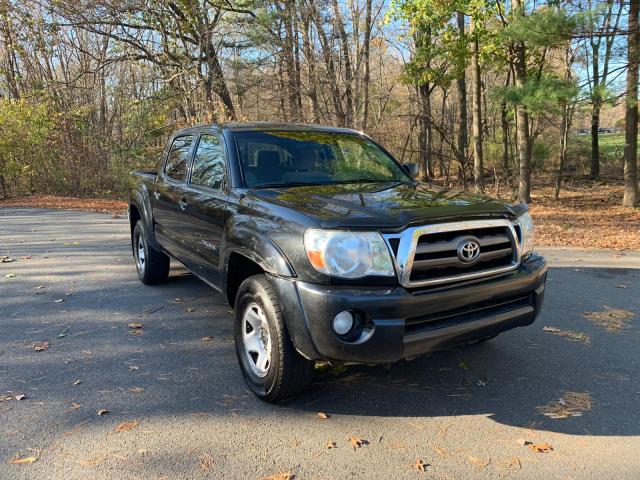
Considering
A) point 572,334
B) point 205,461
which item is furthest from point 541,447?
point 572,334

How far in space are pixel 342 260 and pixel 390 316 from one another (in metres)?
0.40

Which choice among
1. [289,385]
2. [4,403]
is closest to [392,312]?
[289,385]

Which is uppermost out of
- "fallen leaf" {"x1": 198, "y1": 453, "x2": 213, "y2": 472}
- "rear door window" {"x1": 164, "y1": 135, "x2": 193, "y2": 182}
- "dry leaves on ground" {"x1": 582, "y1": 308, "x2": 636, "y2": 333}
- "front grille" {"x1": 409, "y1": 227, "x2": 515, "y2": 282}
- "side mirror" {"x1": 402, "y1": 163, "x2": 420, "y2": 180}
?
"rear door window" {"x1": 164, "y1": 135, "x2": 193, "y2": 182}

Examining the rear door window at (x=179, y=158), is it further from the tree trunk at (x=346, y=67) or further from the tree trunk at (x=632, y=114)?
the tree trunk at (x=346, y=67)

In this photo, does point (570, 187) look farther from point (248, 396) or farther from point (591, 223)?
point (248, 396)

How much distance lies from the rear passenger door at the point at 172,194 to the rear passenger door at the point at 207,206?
226 mm

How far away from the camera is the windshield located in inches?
156

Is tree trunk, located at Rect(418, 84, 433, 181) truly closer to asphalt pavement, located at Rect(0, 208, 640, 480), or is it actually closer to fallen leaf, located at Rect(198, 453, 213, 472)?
asphalt pavement, located at Rect(0, 208, 640, 480)

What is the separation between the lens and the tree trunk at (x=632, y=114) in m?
11.5

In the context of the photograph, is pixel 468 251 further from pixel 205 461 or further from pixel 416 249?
pixel 205 461

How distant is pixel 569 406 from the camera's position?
3178 mm

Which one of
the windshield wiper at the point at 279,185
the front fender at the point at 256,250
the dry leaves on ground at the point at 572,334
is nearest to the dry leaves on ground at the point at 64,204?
the windshield wiper at the point at 279,185

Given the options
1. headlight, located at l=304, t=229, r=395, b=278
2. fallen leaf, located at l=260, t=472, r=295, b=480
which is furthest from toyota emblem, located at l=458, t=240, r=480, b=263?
fallen leaf, located at l=260, t=472, r=295, b=480

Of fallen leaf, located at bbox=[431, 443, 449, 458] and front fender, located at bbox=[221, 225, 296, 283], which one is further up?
front fender, located at bbox=[221, 225, 296, 283]
